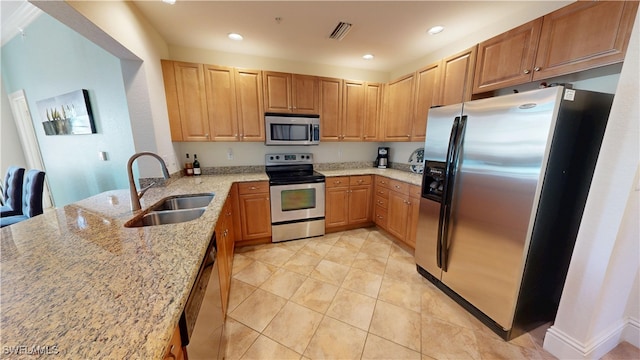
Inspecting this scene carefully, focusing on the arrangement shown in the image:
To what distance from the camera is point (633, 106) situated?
3.63 ft

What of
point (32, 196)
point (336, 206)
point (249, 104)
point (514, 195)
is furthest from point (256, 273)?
point (32, 196)

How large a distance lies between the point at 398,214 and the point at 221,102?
2591 millimetres

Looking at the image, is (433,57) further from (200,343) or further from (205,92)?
(200,343)

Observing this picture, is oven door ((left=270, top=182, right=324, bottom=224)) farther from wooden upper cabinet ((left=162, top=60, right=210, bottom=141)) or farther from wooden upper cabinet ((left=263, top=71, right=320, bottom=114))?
wooden upper cabinet ((left=162, top=60, right=210, bottom=141))

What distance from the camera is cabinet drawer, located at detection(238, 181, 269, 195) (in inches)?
105

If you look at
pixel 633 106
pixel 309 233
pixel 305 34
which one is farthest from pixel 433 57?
pixel 309 233

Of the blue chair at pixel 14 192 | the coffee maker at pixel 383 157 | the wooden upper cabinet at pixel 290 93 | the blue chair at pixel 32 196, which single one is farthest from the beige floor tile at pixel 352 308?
the blue chair at pixel 14 192

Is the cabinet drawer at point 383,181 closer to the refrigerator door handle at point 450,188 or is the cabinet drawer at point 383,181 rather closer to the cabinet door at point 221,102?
the refrigerator door handle at point 450,188

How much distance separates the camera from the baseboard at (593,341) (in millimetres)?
1328

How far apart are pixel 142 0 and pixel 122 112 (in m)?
1.09

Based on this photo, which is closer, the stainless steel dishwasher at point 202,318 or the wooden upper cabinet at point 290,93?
the stainless steel dishwasher at point 202,318

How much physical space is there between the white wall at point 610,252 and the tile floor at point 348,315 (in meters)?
0.27

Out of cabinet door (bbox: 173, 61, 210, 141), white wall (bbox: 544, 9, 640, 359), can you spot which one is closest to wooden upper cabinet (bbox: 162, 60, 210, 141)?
cabinet door (bbox: 173, 61, 210, 141)

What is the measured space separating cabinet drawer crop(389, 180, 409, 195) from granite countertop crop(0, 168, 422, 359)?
210cm
